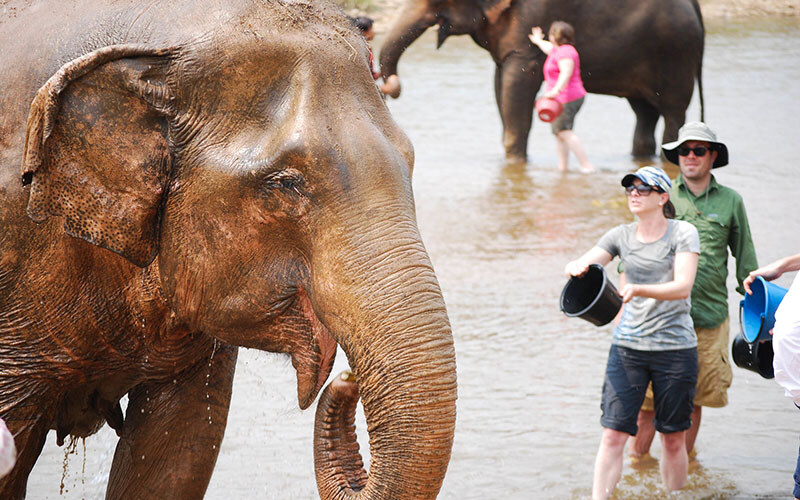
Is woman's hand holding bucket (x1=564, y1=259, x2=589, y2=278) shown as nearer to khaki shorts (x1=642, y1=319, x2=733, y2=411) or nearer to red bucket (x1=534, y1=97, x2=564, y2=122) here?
khaki shorts (x1=642, y1=319, x2=733, y2=411)

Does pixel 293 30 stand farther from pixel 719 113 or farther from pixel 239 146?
pixel 719 113

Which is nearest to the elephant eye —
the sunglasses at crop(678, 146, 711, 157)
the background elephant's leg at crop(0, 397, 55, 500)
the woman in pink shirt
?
the background elephant's leg at crop(0, 397, 55, 500)

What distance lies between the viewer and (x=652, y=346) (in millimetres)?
4980

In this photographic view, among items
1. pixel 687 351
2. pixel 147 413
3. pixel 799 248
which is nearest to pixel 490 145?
pixel 799 248

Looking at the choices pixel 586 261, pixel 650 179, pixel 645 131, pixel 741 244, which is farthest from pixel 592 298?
pixel 645 131

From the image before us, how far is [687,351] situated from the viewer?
16.4 feet

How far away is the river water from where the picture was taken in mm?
5215

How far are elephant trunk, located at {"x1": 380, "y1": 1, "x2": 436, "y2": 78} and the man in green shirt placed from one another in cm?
656

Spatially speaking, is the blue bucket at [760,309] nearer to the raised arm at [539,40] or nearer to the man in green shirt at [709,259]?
the man in green shirt at [709,259]

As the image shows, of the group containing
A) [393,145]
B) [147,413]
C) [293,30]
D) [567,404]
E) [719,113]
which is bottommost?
[719,113]

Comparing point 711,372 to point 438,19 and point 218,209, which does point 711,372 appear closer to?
point 218,209

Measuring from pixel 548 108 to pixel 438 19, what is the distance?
1531 mm

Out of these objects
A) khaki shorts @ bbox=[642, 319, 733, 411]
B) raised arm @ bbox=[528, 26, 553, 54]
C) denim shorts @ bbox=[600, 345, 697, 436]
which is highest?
denim shorts @ bbox=[600, 345, 697, 436]

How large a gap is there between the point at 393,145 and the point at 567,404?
313 cm
